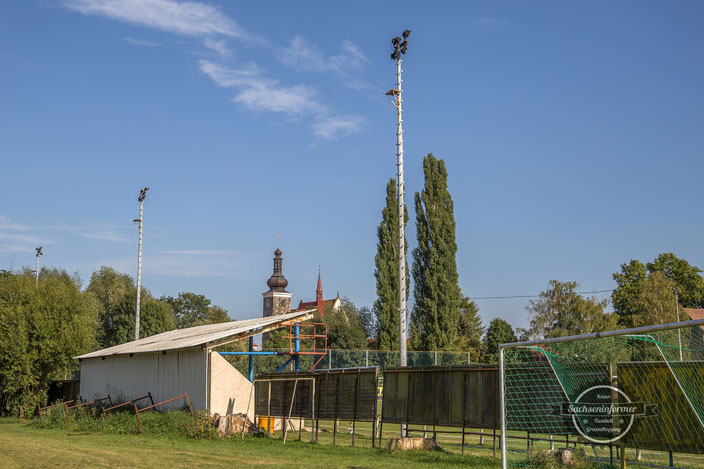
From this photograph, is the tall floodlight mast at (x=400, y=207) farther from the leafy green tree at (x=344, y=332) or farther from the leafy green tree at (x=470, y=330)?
the leafy green tree at (x=344, y=332)

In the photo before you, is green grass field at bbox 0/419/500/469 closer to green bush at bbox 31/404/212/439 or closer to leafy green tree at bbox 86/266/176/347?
green bush at bbox 31/404/212/439

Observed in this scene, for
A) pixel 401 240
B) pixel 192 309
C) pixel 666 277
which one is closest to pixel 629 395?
pixel 401 240

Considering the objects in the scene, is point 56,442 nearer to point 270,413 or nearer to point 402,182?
point 270,413

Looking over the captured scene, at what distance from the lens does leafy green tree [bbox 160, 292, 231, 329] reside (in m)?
107

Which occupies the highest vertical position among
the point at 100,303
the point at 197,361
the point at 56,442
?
the point at 100,303

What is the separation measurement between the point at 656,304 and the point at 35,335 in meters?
47.0

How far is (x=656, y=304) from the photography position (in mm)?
57688

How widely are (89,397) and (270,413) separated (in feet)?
54.2

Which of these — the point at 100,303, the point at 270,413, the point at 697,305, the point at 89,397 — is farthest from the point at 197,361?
the point at 697,305

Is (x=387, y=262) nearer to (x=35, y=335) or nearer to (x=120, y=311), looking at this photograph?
(x=35, y=335)

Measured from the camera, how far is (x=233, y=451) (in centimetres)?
1777

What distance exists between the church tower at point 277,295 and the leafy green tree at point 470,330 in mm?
60158

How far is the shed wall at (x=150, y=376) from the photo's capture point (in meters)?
25.3

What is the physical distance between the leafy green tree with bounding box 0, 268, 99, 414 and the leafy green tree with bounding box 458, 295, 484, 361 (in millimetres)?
30884
